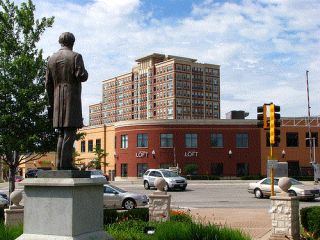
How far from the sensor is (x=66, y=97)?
870 cm

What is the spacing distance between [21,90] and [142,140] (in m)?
42.0

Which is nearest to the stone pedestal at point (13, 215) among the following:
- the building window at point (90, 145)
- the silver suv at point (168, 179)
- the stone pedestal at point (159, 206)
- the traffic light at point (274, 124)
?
the stone pedestal at point (159, 206)

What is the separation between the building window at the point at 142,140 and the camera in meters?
59.7

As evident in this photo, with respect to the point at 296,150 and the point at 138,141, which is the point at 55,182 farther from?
the point at 296,150

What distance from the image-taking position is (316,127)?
2397 inches

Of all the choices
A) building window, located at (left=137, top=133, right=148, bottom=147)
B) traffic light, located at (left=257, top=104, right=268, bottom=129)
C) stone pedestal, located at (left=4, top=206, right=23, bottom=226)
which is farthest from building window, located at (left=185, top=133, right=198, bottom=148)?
stone pedestal, located at (left=4, top=206, right=23, bottom=226)

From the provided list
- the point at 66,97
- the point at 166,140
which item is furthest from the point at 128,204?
the point at 166,140

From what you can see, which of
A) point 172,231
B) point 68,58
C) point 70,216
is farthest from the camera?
point 172,231

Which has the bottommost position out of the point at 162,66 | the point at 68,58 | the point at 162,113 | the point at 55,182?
the point at 55,182

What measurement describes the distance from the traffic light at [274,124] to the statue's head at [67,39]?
11290mm

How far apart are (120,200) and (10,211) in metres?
11.1

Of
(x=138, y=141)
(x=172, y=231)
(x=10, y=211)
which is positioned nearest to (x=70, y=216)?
(x=172, y=231)

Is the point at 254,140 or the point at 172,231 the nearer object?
the point at 172,231

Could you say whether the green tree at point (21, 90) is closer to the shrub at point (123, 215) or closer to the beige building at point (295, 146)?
the shrub at point (123, 215)
